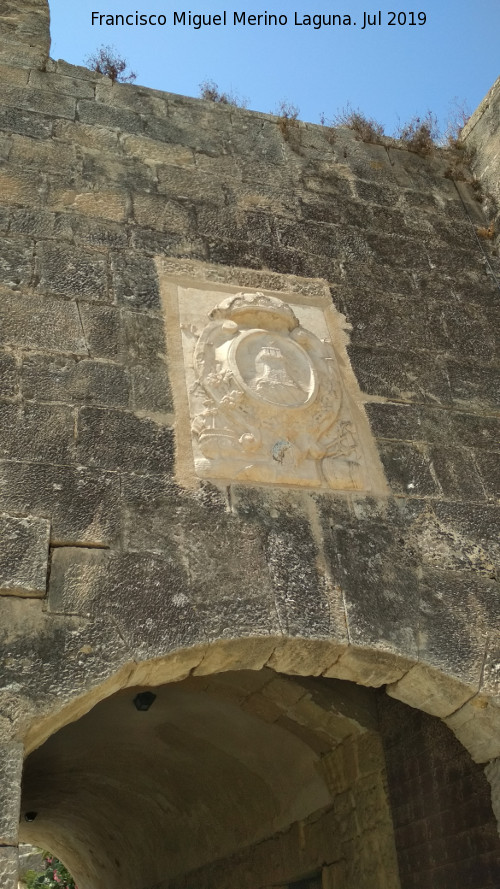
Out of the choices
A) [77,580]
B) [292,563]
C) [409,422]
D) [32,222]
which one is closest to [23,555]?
[77,580]

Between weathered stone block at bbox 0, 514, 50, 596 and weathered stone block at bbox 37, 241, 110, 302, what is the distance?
1149mm

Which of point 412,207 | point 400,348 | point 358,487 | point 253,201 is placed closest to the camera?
point 358,487

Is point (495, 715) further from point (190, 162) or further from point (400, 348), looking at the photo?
point (190, 162)

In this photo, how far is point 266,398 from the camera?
11.3 ft

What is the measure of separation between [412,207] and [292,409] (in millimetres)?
1976

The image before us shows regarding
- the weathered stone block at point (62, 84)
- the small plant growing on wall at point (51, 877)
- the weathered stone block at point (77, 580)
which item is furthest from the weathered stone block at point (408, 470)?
the small plant growing on wall at point (51, 877)

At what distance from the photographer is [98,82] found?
15.0ft

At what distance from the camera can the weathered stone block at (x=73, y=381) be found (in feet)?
10.7

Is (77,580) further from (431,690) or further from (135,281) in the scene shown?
(135,281)

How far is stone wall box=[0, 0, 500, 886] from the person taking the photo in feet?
9.30

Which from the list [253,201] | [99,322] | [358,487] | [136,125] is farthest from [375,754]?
[136,125]

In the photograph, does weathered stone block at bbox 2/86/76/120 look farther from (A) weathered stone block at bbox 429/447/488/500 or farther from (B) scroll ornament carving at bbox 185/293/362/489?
(A) weathered stone block at bbox 429/447/488/500

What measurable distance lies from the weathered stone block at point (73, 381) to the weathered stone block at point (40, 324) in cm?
7

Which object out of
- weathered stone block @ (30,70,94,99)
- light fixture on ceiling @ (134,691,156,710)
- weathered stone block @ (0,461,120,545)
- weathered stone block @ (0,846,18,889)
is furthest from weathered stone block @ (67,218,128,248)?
weathered stone block @ (0,846,18,889)
